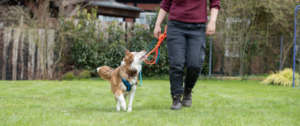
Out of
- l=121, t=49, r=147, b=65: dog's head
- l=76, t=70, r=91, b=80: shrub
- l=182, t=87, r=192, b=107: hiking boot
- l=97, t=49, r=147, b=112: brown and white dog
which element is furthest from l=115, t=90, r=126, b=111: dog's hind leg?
l=76, t=70, r=91, b=80: shrub

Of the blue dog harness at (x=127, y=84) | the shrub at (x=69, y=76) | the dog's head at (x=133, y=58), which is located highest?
the dog's head at (x=133, y=58)

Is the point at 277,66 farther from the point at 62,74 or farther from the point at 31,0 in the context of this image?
the point at 31,0

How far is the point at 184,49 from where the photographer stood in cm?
405

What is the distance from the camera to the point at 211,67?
1166 centimetres

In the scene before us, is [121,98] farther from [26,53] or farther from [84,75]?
[26,53]

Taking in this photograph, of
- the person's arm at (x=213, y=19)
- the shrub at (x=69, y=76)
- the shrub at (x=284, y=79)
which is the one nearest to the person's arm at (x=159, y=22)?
the person's arm at (x=213, y=19)

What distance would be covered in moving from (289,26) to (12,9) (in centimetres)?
1014

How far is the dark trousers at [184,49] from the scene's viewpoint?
401cm

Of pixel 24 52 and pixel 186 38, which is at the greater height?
pixel 186 38

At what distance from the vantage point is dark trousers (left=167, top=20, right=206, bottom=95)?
4008 millimetres

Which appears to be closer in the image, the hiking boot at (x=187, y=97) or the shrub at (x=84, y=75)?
the hiking boot at (x=187, y=97)

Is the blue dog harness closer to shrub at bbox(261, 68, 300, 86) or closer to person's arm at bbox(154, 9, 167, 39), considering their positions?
person's arm at bbox(154, 9, 167, 39)

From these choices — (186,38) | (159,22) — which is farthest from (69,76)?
(186,38)

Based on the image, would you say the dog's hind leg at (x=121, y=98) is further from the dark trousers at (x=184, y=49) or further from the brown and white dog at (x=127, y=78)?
the dark trousers at (x=184, y=49)
